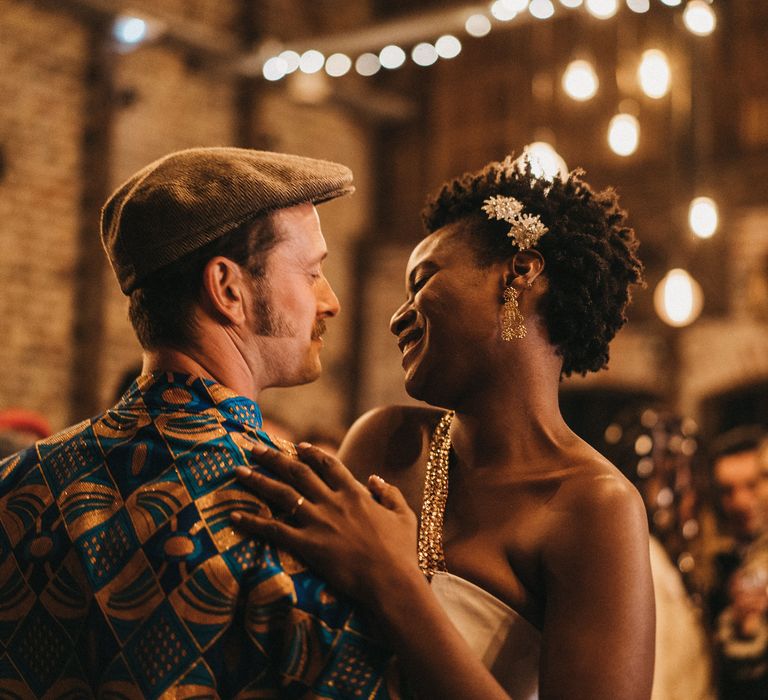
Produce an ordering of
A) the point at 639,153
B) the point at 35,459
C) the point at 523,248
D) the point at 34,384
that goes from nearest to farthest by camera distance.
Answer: the point at 35,459
the point at 523,248
the point at 34,384
the point at 639,153

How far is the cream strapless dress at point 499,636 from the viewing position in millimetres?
1760

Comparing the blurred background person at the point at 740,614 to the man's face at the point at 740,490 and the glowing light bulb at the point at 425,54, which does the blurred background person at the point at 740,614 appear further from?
the glowing light bulb at the point at 425,54

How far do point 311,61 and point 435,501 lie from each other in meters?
7.33

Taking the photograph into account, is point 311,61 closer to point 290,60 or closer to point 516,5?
point 290,60

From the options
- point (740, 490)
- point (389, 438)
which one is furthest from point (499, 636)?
point (740, 490)

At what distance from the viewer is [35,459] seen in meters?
1.55

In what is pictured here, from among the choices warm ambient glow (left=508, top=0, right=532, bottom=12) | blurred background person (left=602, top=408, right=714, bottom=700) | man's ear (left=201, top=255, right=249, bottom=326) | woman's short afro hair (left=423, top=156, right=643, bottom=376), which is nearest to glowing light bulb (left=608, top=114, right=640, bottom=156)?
warm ambient glow (left=508, top=0, right=532, bottom=12)

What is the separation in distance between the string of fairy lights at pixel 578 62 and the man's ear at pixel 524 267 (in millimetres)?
1623

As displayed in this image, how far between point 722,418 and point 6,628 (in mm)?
7930

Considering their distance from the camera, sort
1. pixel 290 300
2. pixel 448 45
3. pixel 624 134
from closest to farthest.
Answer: pixel 290 300
pixel 624 134
pixel 448 45

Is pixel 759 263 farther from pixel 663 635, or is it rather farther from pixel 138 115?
pixel 663 635

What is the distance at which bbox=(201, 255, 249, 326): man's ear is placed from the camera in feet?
5.07

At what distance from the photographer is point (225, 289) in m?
1.56

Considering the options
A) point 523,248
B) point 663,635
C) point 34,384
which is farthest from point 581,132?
point 523,248
